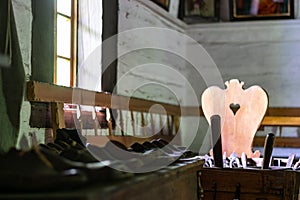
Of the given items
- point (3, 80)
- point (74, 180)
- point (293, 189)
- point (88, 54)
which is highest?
point (88, 54)

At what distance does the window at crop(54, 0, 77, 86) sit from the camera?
2973 mm

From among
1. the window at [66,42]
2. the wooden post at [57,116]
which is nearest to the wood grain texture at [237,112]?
the window at [66,42]

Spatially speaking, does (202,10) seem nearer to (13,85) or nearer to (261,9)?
(261,9)

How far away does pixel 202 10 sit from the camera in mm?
5496

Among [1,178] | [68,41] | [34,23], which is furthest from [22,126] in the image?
[1,178]

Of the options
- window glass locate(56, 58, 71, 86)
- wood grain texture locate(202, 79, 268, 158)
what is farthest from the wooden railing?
wood grain texture locate(202, 79, 268, 158)

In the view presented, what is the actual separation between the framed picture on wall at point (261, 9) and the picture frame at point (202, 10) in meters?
0.16

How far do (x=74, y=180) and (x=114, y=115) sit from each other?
2.54 m

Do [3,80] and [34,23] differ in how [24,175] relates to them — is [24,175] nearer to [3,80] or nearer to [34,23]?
[3,80]

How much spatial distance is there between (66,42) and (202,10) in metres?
2.65

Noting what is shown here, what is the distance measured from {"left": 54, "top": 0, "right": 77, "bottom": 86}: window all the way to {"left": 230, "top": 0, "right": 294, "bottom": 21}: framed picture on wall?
2520 millimetres

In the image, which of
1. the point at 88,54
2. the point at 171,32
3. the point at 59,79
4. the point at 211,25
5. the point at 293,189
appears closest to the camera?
the point at 293,189

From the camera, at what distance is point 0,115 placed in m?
2.08

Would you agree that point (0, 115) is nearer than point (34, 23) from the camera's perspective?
Yes
